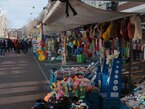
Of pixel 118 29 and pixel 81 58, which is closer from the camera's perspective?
pixel 118 29

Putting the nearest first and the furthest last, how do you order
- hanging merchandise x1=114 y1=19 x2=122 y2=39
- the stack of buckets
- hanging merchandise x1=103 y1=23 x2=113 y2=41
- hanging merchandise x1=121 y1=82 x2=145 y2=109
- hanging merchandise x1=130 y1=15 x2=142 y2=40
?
hanging merchandise x1=121 y1=82 x2=145 y2=109 → hanging merchandise x1=130 y1=15 x2=142 y2=40 → hanging merchandise x1=114 y1=19 x2=122 y2=39 → hanging merchandise x1=103 y1=23 x2=113 y2=41 → the stack of buckets

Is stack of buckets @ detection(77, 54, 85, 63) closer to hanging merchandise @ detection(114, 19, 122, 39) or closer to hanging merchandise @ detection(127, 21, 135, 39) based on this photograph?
hanging merchandise @ detection(114, 19, 122, 39)

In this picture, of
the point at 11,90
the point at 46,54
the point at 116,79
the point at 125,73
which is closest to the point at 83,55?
the point at 46,54

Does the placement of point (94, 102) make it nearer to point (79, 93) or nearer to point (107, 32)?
point (79, 93)

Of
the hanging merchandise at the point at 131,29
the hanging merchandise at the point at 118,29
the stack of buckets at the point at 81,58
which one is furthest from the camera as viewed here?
the stack of buckets at the point at 81,58

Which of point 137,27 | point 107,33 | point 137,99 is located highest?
point 137,27

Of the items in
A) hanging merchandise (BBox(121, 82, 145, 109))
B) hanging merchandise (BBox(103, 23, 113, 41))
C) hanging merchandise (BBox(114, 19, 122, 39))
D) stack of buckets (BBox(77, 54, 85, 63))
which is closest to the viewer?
hanging merchandise (BBox(121, 82, 145, 109))

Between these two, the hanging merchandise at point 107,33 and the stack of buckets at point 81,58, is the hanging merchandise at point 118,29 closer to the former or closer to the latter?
the hanging merchandise at point 107,33

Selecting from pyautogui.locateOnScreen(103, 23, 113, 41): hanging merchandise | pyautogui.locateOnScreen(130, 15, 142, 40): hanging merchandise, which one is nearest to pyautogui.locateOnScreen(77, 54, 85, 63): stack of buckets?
pyautogui.locateOnScreen(103, 23, 113, 41): hanging merchandise

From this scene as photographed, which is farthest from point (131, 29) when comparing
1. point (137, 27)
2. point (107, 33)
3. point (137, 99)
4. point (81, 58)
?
point (81, 58)

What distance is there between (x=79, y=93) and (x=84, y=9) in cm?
202

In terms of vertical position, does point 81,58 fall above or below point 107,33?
below

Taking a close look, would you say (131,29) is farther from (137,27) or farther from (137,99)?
(137,99)

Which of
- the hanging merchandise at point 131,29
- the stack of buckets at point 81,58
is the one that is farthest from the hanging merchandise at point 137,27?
the stack of buckets at point 81,58
